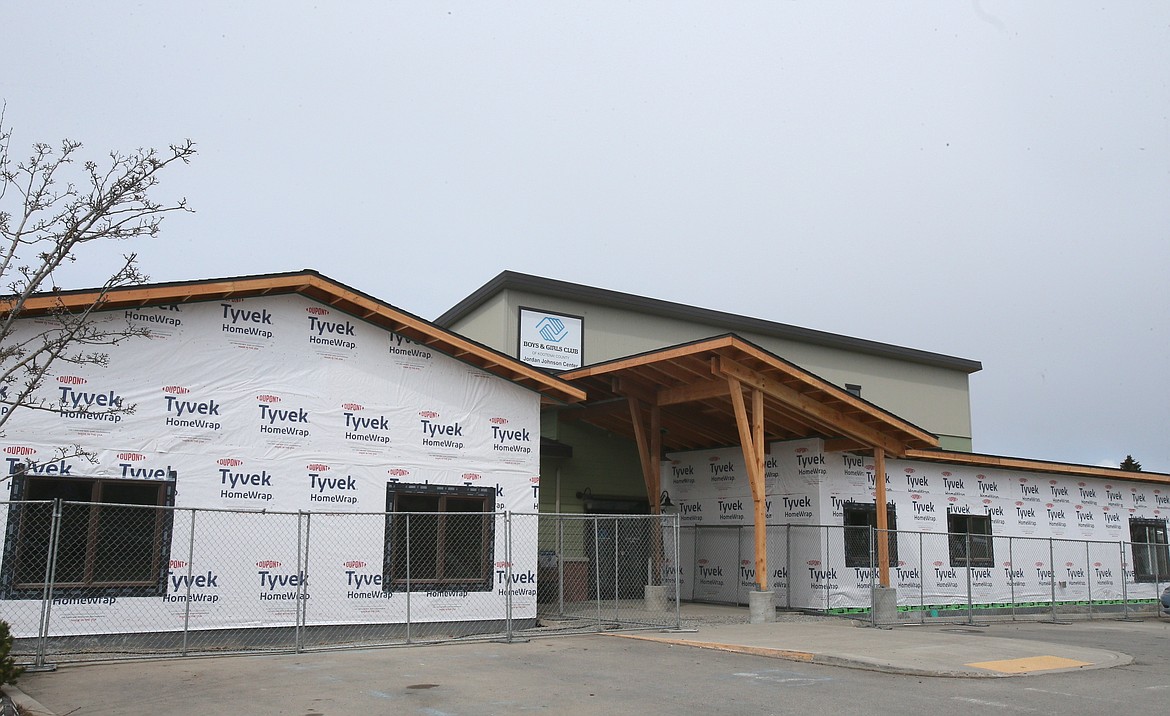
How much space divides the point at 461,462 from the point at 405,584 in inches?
86.5

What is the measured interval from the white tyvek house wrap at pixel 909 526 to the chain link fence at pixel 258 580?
14.9 ft

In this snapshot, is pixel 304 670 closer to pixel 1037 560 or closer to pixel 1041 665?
pixel 1041 665

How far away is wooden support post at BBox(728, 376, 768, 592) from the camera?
18.2 meters

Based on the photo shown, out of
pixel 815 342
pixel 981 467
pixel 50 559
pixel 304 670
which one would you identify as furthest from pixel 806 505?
pixel 50 559

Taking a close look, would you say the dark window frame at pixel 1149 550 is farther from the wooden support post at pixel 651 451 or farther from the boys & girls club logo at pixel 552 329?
the boys & girls club logo at pixel 552 329

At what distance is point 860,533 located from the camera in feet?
71.7

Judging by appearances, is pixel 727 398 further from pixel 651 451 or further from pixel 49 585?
pixel 49 585

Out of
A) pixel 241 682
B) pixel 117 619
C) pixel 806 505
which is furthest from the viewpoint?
pixel 806 505

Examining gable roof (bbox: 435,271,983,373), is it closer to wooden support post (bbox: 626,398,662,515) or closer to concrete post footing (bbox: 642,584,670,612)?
wooden support post (bbox: 626,398,662,515)

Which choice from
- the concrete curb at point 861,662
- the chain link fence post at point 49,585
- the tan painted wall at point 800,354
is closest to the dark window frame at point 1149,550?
the tan painted wall at point 800,354

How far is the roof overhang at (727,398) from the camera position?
1816cm

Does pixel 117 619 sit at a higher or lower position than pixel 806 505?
lower

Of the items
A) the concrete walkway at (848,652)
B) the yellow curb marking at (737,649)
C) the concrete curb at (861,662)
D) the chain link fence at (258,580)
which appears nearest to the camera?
the concrete walkway at (848,652)

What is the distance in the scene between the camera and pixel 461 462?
16.5 m
